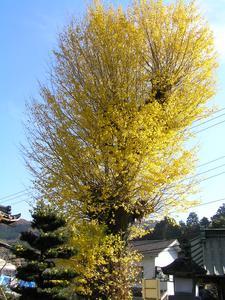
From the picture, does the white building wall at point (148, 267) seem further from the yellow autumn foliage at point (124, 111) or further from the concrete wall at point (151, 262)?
the yellow autumn foliage at point (124, 111)

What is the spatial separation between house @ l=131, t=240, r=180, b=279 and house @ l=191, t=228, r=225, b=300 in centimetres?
1460

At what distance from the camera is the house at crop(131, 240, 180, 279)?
26438mm

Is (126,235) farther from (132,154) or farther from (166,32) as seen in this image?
(166,32)

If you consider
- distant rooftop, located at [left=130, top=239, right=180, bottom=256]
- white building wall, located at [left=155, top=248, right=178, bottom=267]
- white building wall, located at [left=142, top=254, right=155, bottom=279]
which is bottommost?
white building wall, located at [left=142, top=254, right=155, bottom=279]

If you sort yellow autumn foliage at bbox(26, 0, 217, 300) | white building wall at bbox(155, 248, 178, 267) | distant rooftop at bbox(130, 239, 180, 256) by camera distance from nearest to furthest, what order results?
yellow autumn foliage at bbox(26, 0, 217, 300), white building wall at bbox(155, 248, 178, 267), distant rooftop at bbox(130, 239, 180, 256)

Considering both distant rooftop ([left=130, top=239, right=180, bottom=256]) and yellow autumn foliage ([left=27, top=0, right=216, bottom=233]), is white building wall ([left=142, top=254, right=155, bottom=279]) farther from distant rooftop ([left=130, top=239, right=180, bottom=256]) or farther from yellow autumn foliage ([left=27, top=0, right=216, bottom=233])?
yellow autumn foliage ([left=27, top=0, right=216, bottom=233])

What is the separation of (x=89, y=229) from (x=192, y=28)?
21.5ft

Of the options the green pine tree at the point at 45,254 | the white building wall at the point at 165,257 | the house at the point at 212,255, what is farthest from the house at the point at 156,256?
the house at the point at 212,255

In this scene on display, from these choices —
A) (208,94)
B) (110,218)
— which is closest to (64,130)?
(110,218)

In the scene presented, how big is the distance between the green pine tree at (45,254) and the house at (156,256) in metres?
13.4

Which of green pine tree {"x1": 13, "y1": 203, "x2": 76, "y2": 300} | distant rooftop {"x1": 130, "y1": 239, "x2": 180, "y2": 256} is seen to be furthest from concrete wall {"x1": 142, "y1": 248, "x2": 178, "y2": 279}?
green pine tree {"x1": 13, "y1": 203, "x2": 76, "y2": 300}

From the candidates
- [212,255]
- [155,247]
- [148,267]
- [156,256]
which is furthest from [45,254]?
[155,247]

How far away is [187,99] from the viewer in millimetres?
10492

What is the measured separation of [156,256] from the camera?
26.9m
